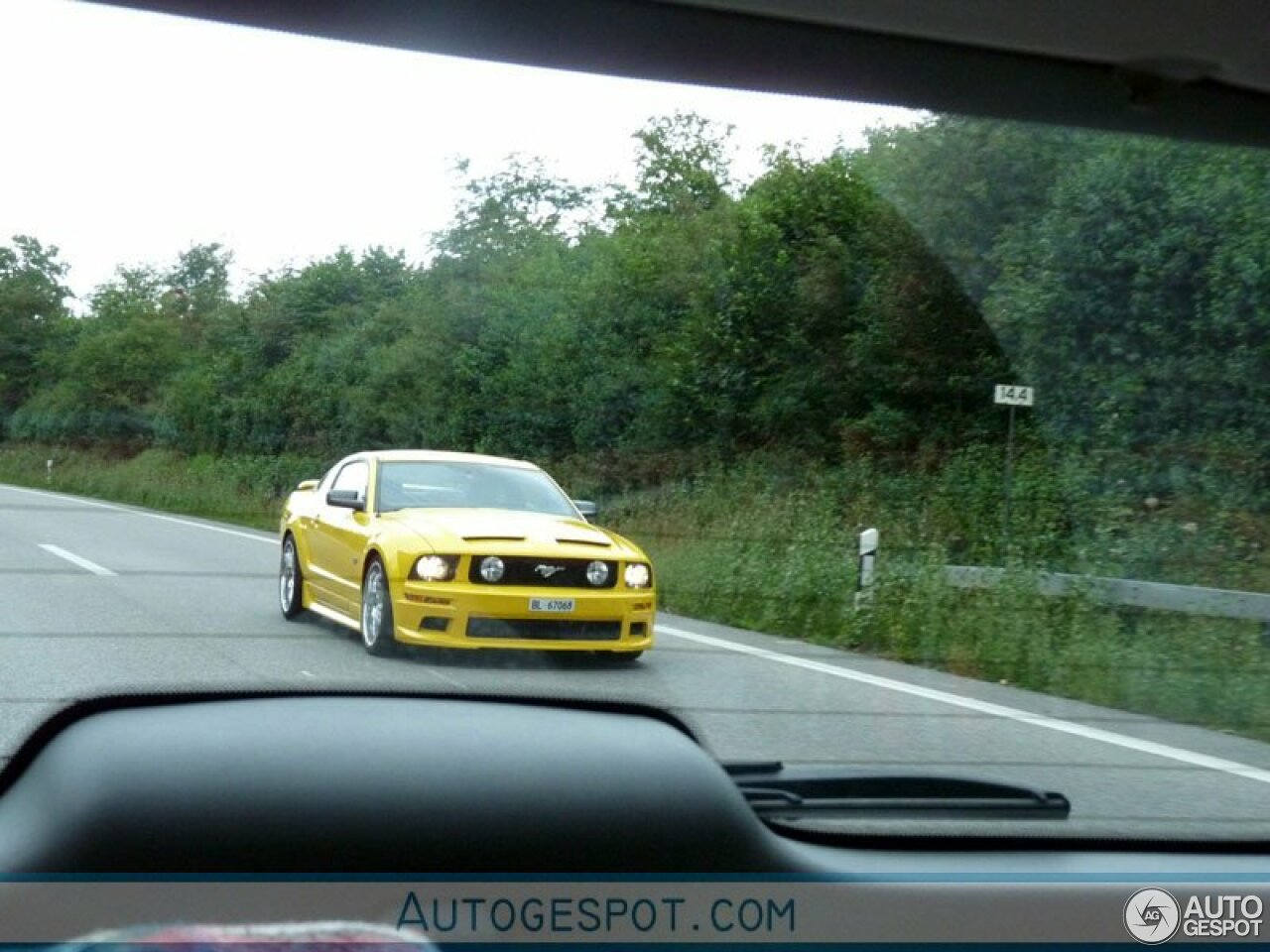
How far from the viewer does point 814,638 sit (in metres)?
3.64

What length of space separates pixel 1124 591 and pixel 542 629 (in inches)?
58.1

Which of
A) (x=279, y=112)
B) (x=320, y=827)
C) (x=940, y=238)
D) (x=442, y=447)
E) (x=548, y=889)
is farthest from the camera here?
(x=940, y=238)

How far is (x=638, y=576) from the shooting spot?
2.93 metres

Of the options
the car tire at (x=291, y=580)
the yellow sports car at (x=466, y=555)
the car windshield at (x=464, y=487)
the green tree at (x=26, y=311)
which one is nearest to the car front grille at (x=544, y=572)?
the yellow sports car at (x=466, y=555)

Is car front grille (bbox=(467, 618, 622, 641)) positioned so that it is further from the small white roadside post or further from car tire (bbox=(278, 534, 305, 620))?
the small white roadside post

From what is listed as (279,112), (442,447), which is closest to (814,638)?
(442,447)

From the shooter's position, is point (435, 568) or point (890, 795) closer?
point (890, 795)

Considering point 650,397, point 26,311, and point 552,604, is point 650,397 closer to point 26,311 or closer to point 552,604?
point 552,604

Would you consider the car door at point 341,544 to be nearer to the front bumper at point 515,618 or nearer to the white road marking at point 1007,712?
the front bumper at point 515,618

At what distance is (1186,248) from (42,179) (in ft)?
8.27

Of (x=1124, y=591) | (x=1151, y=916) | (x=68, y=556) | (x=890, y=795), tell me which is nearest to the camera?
(x=1151, y=916)

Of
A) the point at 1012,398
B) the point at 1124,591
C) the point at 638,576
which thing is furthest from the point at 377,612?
the point at 1124,591

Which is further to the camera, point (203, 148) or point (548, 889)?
point (203, 148)

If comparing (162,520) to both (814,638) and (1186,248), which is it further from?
(1186,248)
